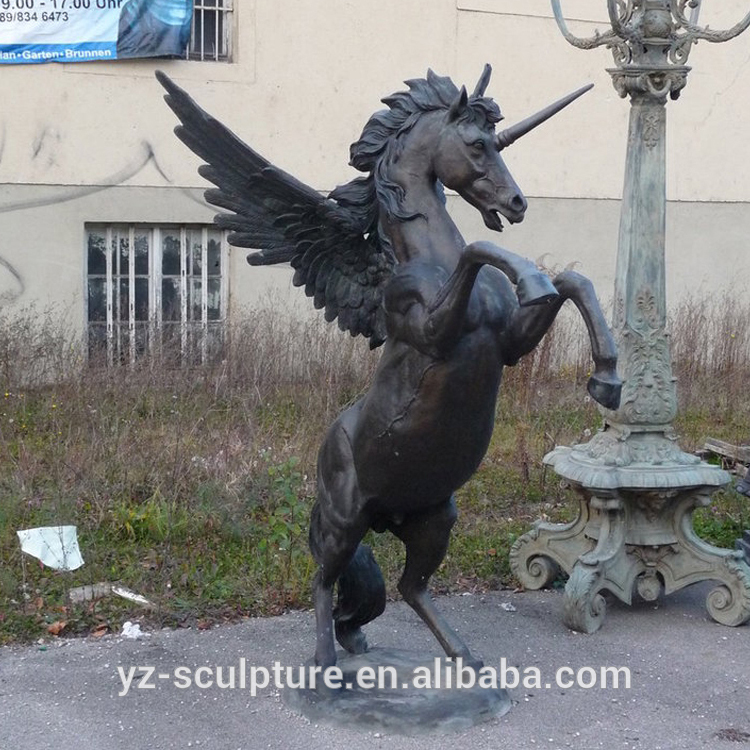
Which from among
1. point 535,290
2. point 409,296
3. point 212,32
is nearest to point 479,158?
point 409,296

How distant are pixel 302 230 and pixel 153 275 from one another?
22.1 feet

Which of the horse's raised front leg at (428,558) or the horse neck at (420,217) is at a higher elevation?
the horse neck at (420,217)

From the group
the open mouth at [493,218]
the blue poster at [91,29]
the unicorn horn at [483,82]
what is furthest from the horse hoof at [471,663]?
the blue poster at [91,29]

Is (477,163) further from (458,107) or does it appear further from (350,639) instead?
(350,639)

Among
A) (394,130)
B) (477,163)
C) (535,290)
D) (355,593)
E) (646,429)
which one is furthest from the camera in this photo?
(646,429)

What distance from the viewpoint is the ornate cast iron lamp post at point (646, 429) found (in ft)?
17.0

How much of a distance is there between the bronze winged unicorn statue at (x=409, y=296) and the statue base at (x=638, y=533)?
1251 mm

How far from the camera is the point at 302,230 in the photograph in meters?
4.12

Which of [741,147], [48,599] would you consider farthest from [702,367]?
[48,599]

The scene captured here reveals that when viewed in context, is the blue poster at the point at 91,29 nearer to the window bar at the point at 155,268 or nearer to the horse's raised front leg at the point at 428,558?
the window bar at the point at 155,268

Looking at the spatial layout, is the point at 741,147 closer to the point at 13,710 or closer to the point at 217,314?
the point at 217,314

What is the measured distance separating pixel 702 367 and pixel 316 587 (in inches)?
266

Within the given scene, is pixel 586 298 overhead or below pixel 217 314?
overhead

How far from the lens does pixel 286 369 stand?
9.06 m
